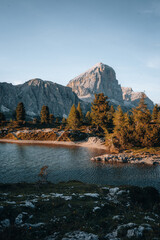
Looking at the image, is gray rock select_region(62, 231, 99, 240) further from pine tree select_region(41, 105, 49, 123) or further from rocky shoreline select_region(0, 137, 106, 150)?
pine tree select_region(41, 105, 49, 123)

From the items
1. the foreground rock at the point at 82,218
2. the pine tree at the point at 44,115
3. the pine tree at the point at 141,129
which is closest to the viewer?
the foreground rock at the point at 82,218

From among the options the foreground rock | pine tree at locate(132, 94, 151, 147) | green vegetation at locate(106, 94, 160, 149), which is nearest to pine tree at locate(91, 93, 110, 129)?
green vegetation at locate(106, 94, 160, 149)

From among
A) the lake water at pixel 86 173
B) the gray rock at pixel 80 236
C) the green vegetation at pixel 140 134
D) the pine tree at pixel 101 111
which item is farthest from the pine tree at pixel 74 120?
the gray rock at pixel 80 236

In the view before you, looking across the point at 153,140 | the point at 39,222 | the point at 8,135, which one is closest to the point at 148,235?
the point at 39,222

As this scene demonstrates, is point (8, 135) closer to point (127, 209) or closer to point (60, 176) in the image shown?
point (60, 176)

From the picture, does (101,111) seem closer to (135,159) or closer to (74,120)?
(74,120)

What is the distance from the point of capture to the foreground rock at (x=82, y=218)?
9523 millimetres

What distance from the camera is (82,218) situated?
12.4 meters

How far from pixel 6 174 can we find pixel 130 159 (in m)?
31.0

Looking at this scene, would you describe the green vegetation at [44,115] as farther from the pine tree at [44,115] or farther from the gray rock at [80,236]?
the gray rock at [80,236]

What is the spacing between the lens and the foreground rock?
9.52 metres

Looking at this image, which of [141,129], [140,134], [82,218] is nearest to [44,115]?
[141,129]

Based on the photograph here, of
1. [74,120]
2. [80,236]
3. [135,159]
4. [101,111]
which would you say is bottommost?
[135,159]

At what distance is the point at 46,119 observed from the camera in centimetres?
10369
